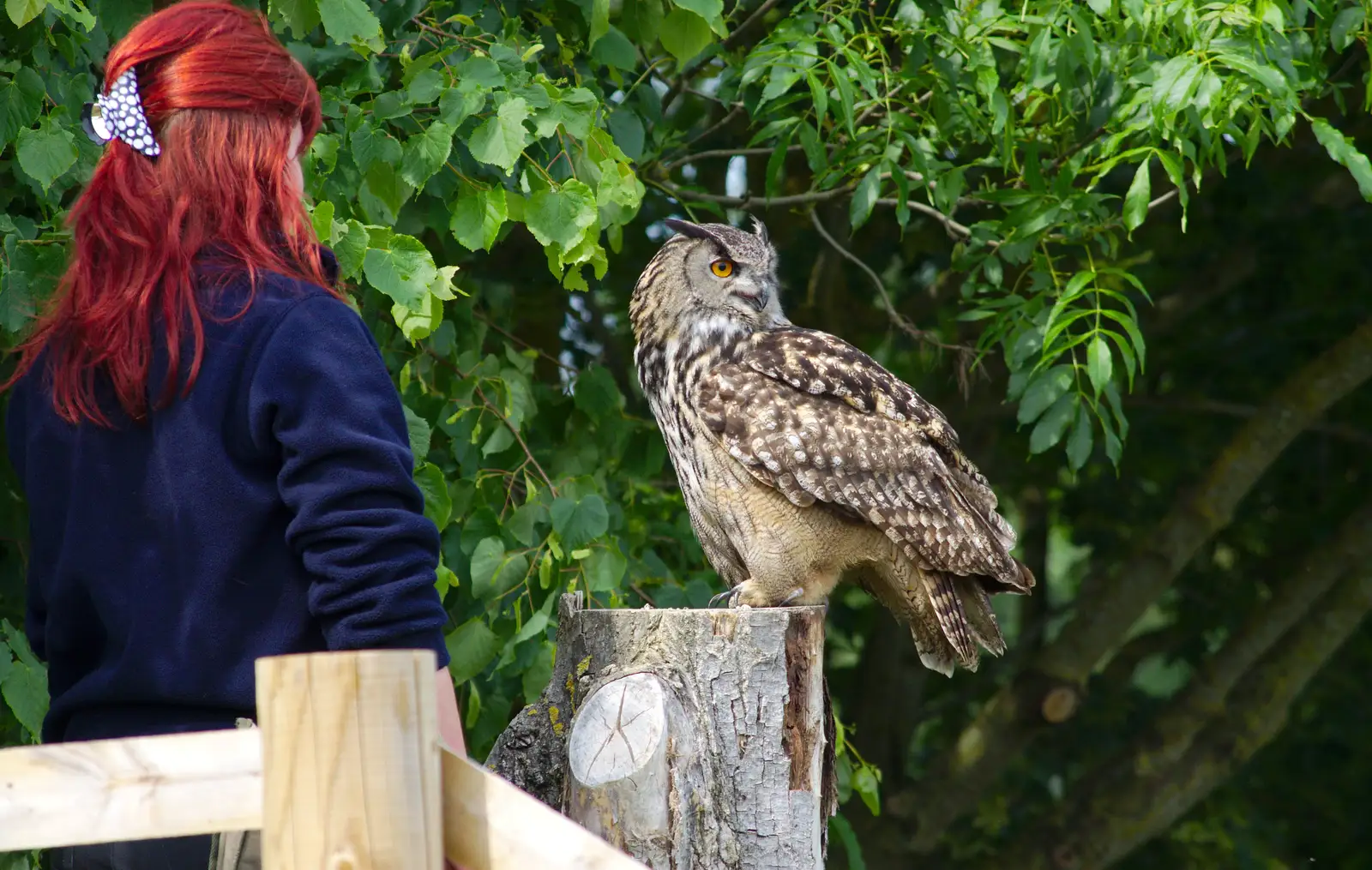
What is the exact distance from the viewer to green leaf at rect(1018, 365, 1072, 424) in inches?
129

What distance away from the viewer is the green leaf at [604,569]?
285cm

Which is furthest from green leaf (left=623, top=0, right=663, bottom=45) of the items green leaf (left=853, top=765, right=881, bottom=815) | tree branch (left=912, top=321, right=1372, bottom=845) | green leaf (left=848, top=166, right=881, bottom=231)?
tree branch (left=912, top=321, right=1372, bottom=845)

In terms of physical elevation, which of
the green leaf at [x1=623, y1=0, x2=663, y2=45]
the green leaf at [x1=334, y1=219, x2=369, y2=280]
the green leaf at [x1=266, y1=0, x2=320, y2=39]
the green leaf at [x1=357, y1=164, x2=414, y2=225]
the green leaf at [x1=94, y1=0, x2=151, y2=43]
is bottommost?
the green leaf at [x1=334, y1=219, x2=369, y2=280]

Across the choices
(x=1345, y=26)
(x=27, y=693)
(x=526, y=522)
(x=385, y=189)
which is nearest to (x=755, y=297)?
(x=526, y=522)

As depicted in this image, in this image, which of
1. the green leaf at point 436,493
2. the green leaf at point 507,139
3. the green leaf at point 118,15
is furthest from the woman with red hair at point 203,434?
the green leaf at point 436,493

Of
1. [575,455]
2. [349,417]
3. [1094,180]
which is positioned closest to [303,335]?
[349,417]

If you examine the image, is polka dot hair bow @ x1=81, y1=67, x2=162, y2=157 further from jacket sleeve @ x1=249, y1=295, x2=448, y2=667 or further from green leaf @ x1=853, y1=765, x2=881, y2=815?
green leaf @ x1=853, y1=765, x2=881, y2=815

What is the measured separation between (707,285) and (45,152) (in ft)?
4.58

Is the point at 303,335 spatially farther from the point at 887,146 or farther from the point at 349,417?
the point at 887,146

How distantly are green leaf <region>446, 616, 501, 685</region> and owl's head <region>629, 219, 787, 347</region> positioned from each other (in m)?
0.76

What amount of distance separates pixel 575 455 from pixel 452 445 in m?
0.33

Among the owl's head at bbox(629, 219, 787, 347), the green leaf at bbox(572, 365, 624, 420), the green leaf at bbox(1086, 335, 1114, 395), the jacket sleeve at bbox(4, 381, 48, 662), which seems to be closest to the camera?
the jacket sleeve at bbox(4, 381, 48, 662)

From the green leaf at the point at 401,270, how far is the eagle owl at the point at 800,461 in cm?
78

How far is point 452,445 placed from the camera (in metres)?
3.22
